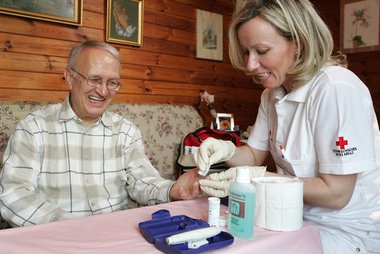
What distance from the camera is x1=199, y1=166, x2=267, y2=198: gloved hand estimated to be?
1121 millimetres

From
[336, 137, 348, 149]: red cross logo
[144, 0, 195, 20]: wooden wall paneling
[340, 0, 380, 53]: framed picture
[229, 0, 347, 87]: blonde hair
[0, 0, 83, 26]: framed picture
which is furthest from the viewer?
[340, 0, 380, 53]: framed picture

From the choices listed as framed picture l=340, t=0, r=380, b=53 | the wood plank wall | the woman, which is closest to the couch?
the wood plank wall

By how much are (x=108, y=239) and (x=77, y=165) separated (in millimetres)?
816

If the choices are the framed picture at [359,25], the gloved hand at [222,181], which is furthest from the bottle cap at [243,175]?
the framed picture at [359,25]

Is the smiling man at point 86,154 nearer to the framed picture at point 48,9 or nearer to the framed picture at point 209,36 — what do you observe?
the framed picture at point 48,9

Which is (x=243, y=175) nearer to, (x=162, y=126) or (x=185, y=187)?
(x=185, y=187)

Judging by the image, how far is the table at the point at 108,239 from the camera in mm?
803

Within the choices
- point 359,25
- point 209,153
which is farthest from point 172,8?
point 209,153

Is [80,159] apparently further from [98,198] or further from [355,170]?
[355,170]

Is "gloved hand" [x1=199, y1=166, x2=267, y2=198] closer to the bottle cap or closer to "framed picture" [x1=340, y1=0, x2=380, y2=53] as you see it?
the bottle cap

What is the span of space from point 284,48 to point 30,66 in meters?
1.85

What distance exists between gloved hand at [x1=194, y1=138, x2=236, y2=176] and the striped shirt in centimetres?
29

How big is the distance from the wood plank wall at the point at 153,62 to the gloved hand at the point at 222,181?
5.59 feet

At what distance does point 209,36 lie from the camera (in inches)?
142
